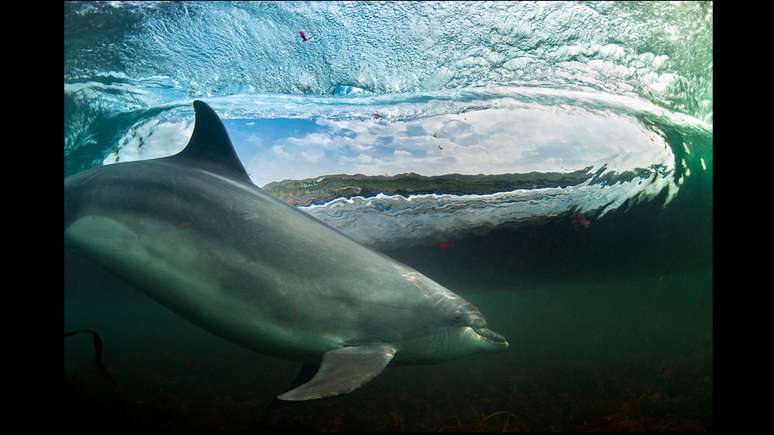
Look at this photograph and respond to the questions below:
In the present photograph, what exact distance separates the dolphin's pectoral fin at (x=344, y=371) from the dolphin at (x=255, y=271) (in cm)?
2

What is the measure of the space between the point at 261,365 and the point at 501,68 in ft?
50.3

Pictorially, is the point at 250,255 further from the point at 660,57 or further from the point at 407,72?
the point at 660,57

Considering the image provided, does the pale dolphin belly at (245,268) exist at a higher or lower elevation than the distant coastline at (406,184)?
lower

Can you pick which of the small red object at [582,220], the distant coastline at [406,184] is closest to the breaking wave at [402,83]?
the distant coastline at [406,184]

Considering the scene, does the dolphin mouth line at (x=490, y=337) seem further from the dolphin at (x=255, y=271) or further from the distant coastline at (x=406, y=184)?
the distant coastline at (x=406, y=184)

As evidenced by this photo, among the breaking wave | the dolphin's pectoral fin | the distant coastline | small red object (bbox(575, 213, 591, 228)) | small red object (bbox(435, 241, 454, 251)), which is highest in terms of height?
the breaking wave

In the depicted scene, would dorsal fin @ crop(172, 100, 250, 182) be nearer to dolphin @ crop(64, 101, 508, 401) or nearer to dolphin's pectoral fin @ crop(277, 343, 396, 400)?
dolphin @ crop(64, 101, 508, 401)

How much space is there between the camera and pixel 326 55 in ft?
25.6

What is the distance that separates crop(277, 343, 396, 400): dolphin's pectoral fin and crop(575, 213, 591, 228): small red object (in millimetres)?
13224

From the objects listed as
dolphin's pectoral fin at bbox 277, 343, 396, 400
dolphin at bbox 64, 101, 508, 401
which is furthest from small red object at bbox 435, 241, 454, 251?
dolphin's pectoral fin at bbox 277, 343, 396, 400

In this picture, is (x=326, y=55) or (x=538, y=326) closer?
(x=326, y=55)

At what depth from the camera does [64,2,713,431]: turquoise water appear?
7.27 metres

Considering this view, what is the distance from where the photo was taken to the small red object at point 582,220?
1537cm
